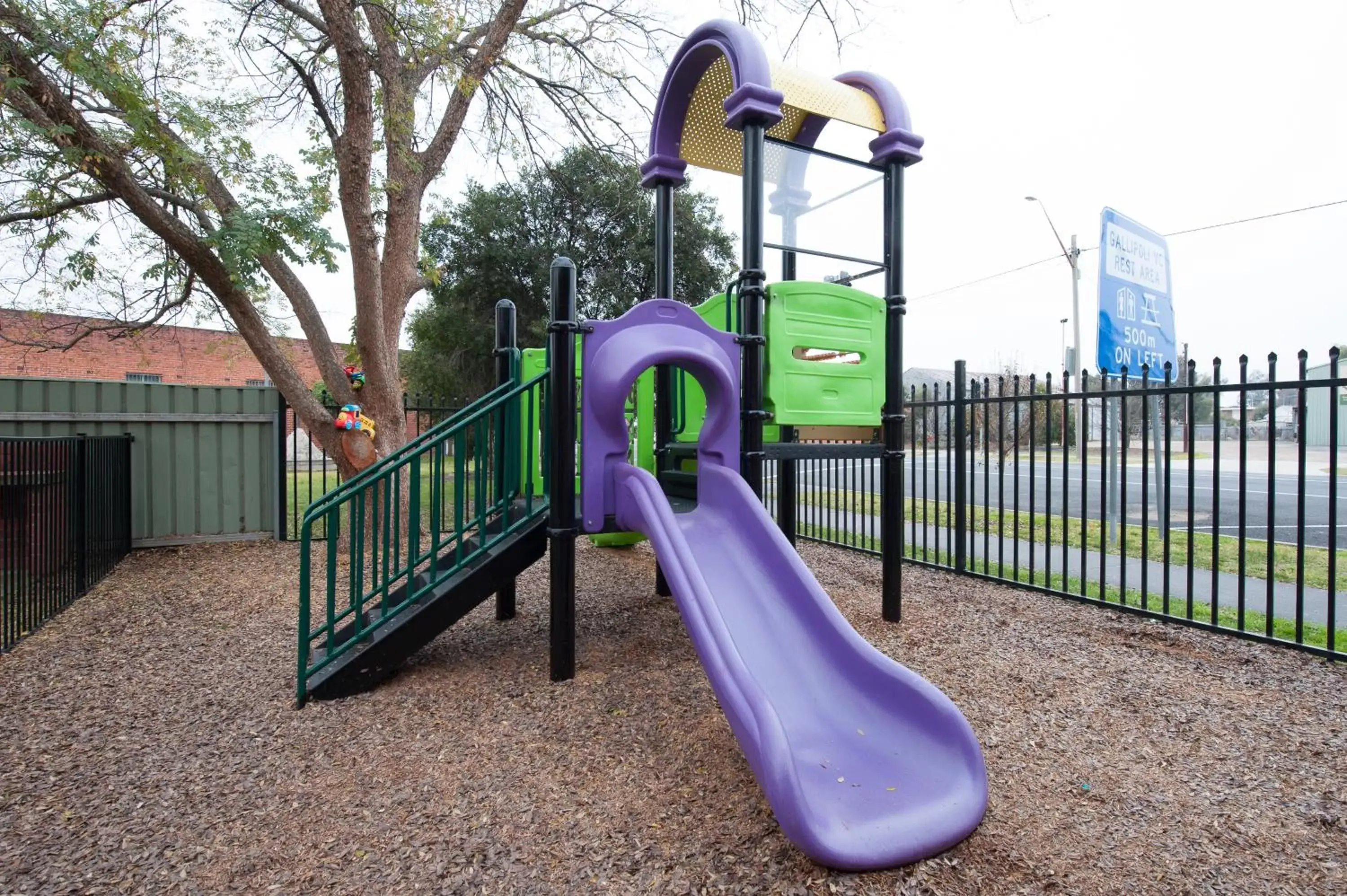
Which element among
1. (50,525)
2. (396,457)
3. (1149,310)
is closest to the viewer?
(396,457)

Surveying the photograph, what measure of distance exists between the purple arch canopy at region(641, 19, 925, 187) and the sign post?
8.12 ft

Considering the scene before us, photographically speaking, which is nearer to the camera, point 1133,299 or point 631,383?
point 631,383

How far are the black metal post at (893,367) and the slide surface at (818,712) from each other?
1589 mm

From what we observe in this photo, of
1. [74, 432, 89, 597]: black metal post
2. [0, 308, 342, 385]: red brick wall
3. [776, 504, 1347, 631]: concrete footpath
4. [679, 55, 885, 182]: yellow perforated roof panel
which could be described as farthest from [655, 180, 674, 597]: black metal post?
[0, 308, 342, 385]: red brick wall

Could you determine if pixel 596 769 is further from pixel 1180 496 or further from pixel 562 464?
pixel 1180 496

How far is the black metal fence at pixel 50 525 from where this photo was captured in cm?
427

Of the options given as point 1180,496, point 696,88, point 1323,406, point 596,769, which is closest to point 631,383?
point 596,769

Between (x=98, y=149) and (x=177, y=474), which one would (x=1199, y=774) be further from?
(x=177, y=474)

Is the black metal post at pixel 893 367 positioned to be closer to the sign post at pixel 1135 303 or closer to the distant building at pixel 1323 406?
the sign post at pixel 1135 303

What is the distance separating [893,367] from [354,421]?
5.15 metres

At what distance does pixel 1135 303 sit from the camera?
19.9 feet

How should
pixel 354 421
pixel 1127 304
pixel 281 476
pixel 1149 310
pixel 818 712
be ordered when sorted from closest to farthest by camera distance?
1. pixel 818 712
2. pixel 1127 304
3. pixel 1149 310
4. pixel 354 421
5. pixel 281 476

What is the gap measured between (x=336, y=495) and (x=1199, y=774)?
390 centimetres

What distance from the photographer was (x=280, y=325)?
905 centimetres
